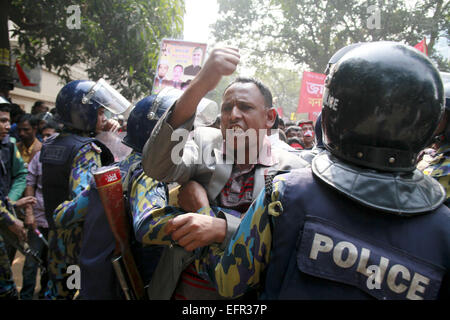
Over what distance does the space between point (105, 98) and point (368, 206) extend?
236 cm

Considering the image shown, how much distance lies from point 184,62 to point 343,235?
530 centimetres

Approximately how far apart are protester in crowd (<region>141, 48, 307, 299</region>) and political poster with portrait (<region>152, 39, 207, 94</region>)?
399 centimetres

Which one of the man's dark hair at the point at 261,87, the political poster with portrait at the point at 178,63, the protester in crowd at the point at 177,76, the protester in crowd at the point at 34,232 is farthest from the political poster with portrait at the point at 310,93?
the man's dark hair at the point at 261,87

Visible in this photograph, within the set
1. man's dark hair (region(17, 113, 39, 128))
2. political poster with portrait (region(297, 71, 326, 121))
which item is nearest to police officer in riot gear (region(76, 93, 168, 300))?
man's dark hair (region(17, 113, 39, 128))

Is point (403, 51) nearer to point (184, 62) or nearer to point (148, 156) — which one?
point (148, 156)

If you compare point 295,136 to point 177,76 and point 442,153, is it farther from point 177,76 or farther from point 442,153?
point 442,153

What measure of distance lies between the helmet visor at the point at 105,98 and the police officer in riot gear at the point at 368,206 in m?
2.07

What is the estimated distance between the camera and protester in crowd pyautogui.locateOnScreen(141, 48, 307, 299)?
1205 mm

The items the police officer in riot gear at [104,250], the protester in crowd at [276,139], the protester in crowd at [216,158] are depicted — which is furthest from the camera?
the protester in crowd at [276,139]

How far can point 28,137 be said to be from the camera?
4.27 metres

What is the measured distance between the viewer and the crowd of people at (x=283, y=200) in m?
0.90

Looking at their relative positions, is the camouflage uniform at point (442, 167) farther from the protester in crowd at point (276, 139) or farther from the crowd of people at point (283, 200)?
the protester in crowd at point (276, 139)

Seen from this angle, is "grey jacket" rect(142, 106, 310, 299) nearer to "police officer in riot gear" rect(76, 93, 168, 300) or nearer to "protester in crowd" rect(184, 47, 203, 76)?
"police officer in riot gear" rect(76, 93, 168, 300)

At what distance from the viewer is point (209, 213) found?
4.32 ft
